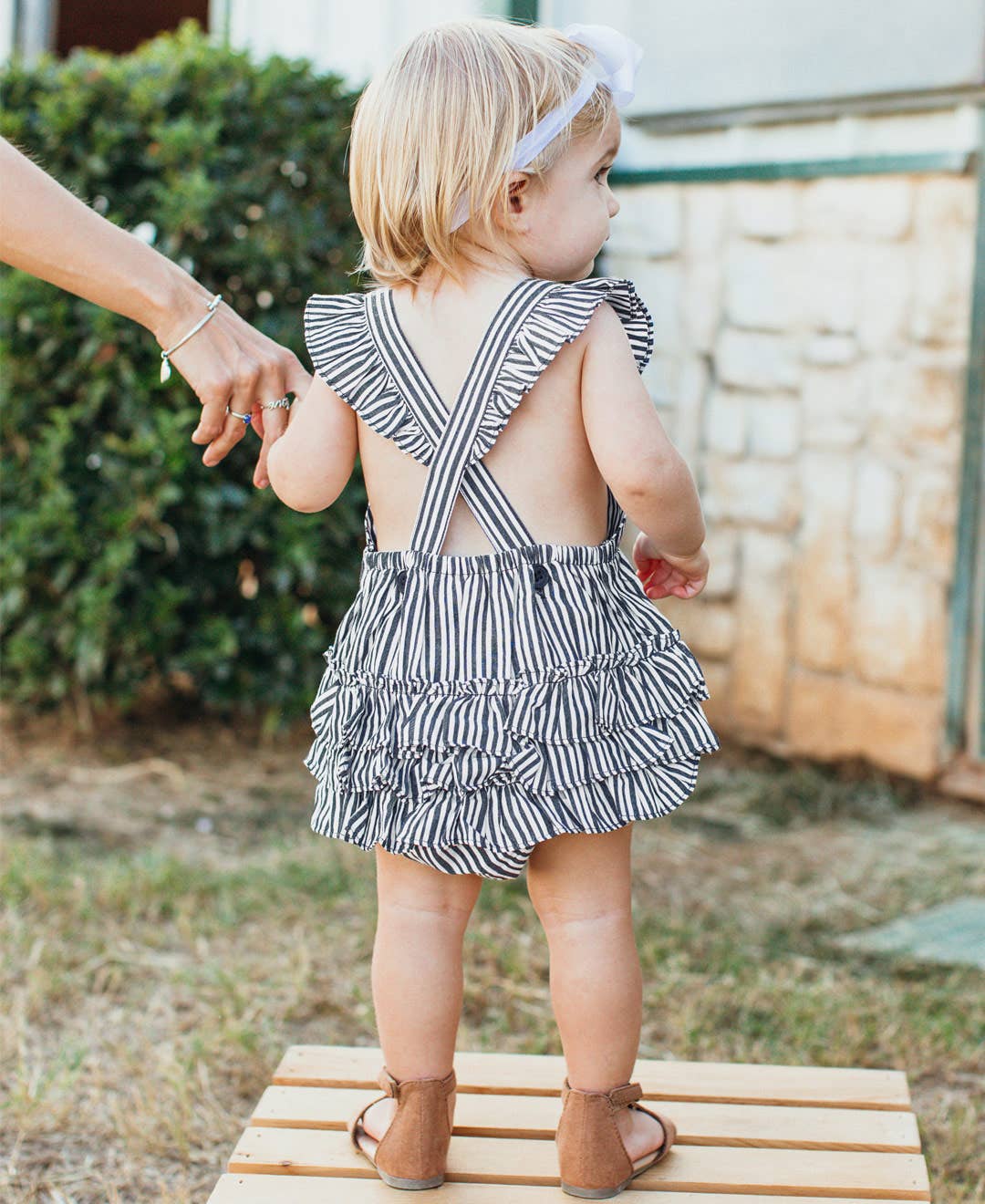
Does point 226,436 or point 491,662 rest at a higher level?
point 226,436

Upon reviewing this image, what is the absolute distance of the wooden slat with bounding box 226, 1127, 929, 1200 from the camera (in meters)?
1.81

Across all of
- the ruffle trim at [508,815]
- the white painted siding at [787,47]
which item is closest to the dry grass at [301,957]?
the ruffle trim at [508,815]

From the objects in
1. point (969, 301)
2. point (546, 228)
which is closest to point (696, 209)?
point (969, 301)

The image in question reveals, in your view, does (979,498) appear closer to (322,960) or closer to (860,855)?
(860,855)

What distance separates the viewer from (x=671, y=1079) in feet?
6.95

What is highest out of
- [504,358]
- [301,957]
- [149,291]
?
[149,291]

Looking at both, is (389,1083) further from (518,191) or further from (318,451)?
(518,191)

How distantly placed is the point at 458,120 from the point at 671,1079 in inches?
51.8

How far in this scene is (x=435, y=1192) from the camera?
5.86 feet

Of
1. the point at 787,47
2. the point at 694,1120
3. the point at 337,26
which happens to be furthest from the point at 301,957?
the point at 337,26

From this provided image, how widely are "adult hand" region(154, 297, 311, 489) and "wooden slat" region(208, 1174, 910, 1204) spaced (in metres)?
0.90

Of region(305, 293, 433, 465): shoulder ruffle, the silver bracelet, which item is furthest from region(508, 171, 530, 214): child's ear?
the silver bracelet

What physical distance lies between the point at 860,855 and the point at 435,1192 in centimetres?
209

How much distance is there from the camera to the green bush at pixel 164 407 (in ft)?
12.9
